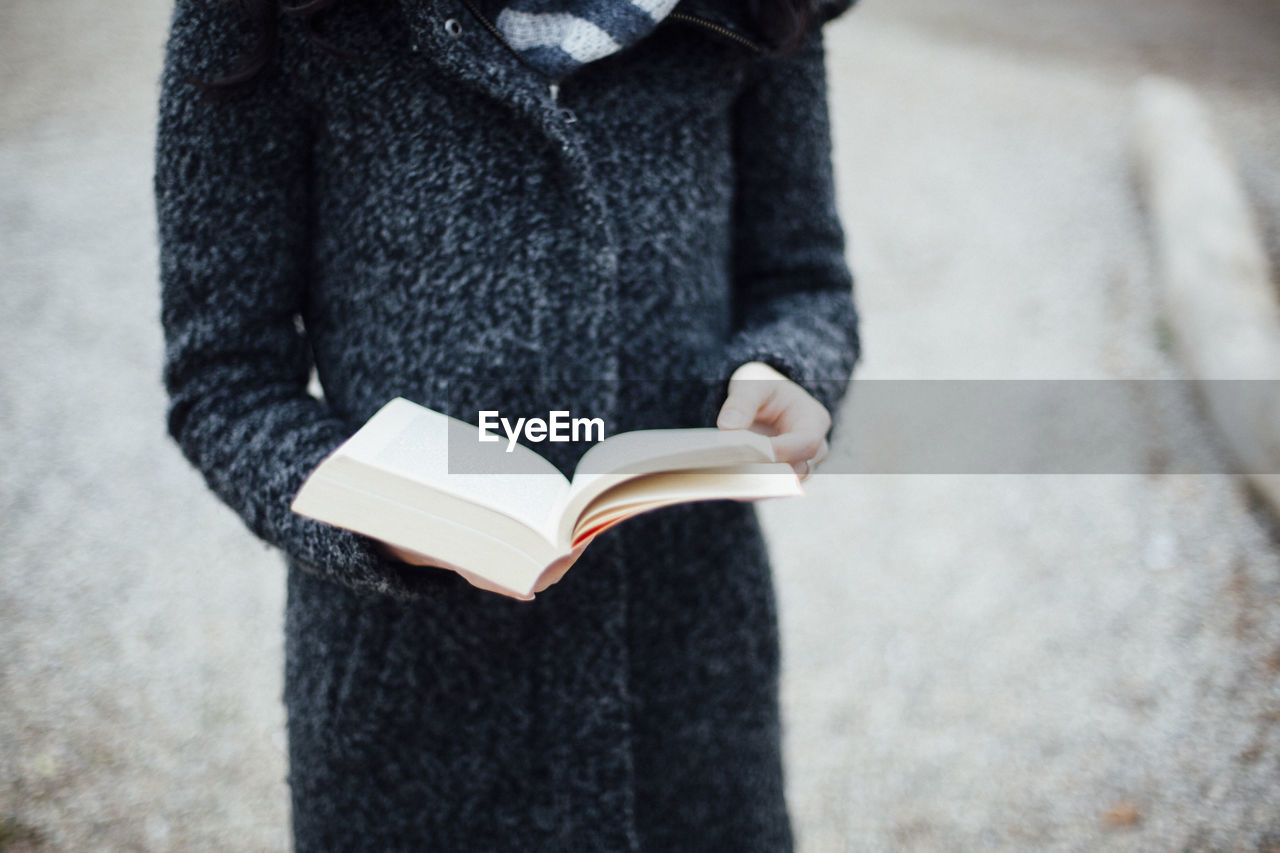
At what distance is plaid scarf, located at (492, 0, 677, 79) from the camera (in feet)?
2.06

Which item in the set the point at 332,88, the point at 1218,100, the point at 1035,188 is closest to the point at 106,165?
the point at 332,88

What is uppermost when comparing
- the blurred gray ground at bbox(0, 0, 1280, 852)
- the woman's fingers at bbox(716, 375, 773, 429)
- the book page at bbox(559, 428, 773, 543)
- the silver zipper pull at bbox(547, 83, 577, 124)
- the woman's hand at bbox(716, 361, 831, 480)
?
the silver zipper pull at bbox(547, 83, 577, 124)

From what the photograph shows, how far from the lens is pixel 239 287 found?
0.65 m

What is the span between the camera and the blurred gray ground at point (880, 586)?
1.89m

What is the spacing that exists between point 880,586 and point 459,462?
6.86 feet

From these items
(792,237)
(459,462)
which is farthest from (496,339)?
(792,237)

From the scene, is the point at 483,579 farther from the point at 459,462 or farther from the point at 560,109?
the point at 560,109

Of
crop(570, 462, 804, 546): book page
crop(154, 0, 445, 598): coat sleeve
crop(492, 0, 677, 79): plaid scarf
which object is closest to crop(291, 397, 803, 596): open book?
crop(570, 462, 804, 546): book page

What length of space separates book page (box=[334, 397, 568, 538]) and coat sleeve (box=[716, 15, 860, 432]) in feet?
0.84

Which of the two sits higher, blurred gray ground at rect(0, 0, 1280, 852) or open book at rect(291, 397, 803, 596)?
open book at rect(291, 397, 803, 596)

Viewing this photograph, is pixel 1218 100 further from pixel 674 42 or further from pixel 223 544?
pixel 223 544

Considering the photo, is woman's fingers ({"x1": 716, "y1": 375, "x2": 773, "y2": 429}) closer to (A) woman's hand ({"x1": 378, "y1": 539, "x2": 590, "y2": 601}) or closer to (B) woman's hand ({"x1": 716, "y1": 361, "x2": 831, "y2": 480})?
(B) woman's hand ({"x1": 716, "y1": 361, "x2": 831, "y2": 480})

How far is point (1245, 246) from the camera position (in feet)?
9.51

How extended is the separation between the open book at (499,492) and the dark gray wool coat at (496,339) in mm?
116
